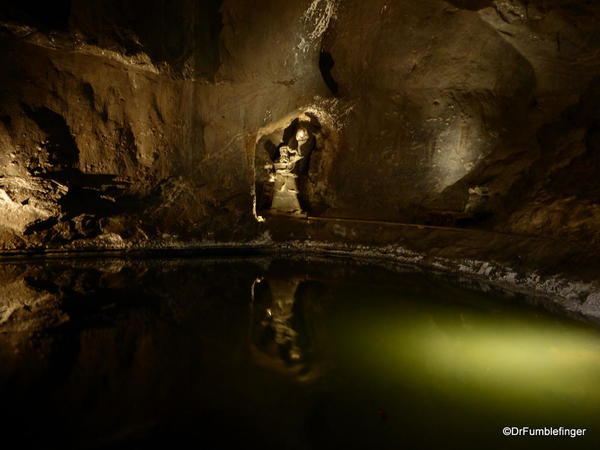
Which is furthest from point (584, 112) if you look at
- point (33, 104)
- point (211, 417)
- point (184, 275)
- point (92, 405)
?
point (33, 104)

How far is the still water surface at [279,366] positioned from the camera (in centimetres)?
238

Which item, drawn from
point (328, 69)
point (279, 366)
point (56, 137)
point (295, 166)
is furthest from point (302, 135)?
point (279, 366)

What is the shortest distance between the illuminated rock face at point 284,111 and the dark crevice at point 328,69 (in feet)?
0.12

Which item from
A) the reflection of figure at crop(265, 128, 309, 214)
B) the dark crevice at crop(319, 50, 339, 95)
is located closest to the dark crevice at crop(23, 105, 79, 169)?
the reflection of figure at crop(265, 128, 309, 214)

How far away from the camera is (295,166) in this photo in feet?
31.8

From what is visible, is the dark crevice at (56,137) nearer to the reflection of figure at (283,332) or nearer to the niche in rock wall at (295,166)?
the niche in rock wall at (295,166)

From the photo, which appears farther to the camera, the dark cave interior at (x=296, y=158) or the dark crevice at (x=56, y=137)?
the dark crevice at (x=56, y=137)

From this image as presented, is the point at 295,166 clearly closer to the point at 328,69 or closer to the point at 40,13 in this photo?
the point at 328,69

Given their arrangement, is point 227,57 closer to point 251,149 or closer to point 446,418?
point 251,149

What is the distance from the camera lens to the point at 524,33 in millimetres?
7535

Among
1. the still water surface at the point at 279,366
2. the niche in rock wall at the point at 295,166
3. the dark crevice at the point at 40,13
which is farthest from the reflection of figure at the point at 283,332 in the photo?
the dark crevice at the point at 40,13

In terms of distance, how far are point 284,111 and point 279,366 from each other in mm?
6858

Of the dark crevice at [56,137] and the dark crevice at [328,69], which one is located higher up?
the dark crevice at [328,69]

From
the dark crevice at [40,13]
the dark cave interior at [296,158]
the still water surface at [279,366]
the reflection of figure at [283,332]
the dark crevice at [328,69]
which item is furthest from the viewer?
the dark crevice at [328,69]
